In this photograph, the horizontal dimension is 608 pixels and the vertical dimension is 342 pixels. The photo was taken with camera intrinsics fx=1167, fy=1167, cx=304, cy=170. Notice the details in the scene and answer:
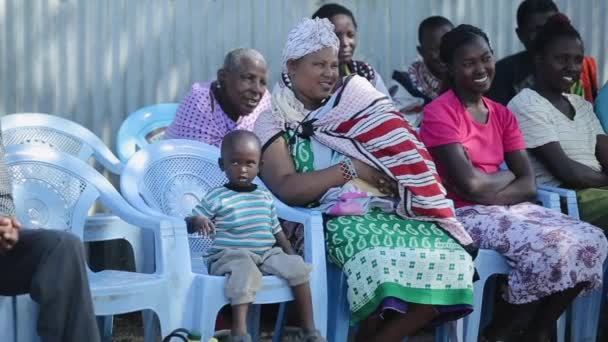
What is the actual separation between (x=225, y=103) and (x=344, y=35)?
92 centimetres

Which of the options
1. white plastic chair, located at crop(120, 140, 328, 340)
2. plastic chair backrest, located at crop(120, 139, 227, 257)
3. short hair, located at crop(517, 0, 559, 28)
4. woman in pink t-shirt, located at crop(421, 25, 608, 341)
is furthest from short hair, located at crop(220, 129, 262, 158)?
short hair, located at crop(517, 0, 559, 28)

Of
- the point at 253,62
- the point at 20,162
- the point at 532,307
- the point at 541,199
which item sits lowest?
the point at 532,307

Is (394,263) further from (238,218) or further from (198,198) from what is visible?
(198,198)

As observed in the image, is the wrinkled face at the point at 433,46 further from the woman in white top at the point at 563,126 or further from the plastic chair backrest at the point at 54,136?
the plastic chair backrest at the point at 54,136

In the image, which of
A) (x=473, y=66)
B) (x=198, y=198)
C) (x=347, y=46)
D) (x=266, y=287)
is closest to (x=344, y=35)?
(x=347, y=46)

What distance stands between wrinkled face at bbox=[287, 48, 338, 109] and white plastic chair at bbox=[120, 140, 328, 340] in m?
0.53

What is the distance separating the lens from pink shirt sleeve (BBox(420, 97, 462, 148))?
18.6 ft

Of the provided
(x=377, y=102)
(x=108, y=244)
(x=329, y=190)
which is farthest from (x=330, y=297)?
(x=108, y=244)

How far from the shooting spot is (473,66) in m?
5.79

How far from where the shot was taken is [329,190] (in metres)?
5.36

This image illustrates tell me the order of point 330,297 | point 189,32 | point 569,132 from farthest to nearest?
point 189,32, point 569,132, point 330,297

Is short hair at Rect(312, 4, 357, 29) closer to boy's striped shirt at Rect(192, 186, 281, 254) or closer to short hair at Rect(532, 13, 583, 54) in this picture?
short hair at Rect(532, 13, 583, 54)

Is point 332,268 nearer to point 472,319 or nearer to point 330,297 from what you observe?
point 330,297

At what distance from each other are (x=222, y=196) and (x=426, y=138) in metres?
1.27
